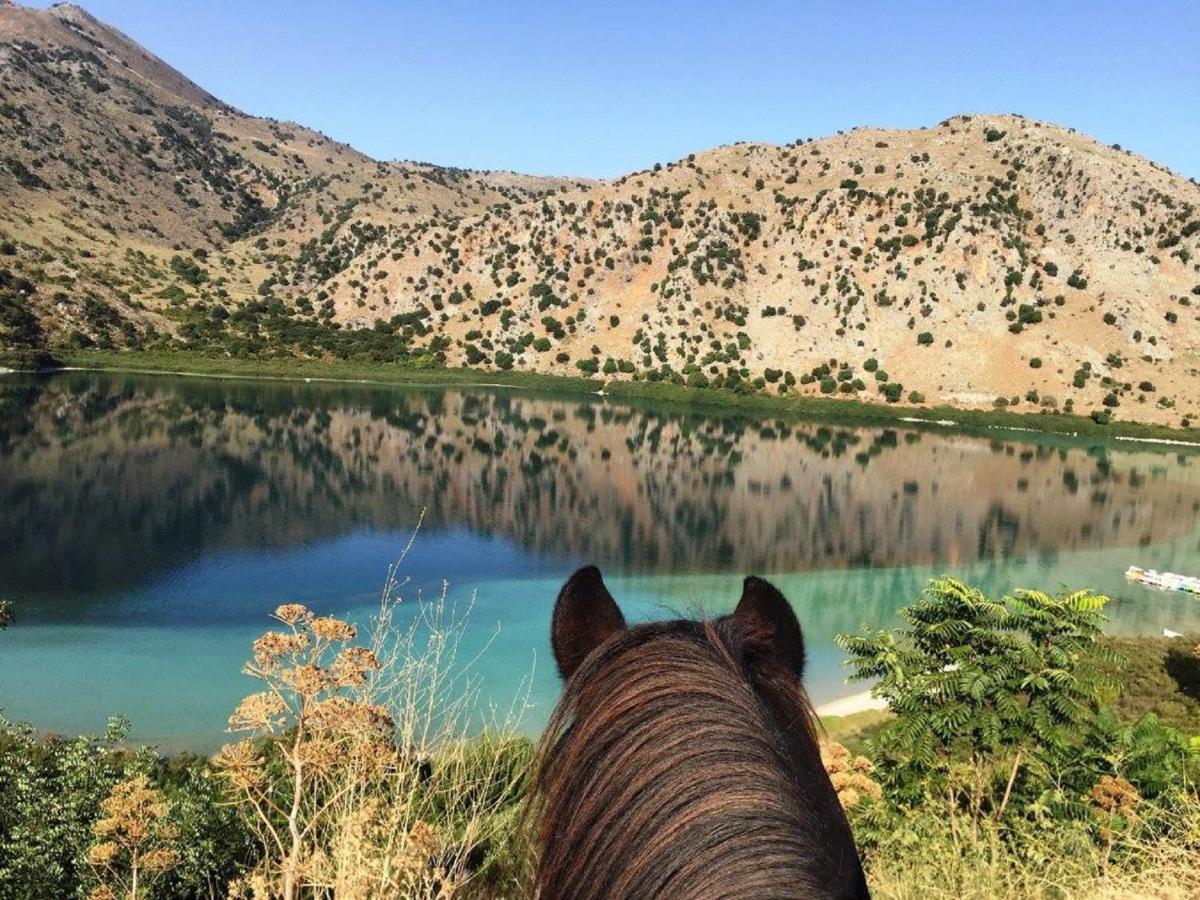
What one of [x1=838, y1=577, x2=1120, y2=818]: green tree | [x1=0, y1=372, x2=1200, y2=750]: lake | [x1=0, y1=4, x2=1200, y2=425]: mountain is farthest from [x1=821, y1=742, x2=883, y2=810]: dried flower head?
[x1=0, y1=4, x2=1200, y2=425]: mountain

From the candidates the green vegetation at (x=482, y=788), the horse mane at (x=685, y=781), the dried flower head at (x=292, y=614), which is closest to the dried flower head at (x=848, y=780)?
the green vegetation at (x=482, y=788)

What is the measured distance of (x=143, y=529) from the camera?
31.8 metres

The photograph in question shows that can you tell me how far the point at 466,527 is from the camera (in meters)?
38.2

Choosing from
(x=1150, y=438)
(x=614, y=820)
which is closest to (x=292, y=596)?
(x=614, y=820)

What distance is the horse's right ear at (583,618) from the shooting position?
2.39 m

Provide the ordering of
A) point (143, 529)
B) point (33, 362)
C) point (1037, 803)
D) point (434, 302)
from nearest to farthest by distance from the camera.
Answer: point (1037, 803) → point (143, 529) → point (33, 362) → point (434, 302)

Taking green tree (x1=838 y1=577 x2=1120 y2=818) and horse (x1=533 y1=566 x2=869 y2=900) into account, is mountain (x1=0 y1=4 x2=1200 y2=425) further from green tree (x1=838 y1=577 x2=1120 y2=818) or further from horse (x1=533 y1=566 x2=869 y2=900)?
horse (x1=533 y1=566 x2=869 y2=900)

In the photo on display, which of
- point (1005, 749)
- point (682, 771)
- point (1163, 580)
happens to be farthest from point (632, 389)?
point (682, 771)

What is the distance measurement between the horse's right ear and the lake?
2.30 feet

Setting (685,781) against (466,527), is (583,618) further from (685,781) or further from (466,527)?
(466,527)

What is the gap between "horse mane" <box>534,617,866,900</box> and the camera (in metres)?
1.64

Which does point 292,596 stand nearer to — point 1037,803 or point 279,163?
point 1037,803

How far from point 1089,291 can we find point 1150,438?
30046 millimetres

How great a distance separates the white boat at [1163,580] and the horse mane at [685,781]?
41.1 m
